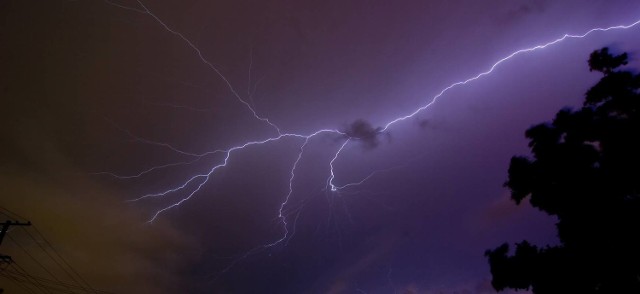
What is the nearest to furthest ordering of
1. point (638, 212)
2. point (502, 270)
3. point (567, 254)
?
point (638, 212) → point (567, 254) → point (502, 270)

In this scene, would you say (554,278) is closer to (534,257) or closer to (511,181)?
(534,257)

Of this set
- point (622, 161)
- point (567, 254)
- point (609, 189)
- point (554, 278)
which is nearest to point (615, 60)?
point (622, 161)

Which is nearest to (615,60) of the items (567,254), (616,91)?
(616,91)

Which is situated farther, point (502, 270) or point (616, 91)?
point (502, 270)

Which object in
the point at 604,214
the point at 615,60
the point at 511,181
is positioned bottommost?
the point at 604,214

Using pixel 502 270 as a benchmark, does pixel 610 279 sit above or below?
below

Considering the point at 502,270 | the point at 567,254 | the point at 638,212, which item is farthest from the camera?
the point at 502,270

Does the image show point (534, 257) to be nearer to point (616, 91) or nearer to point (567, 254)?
point (567, 254)
